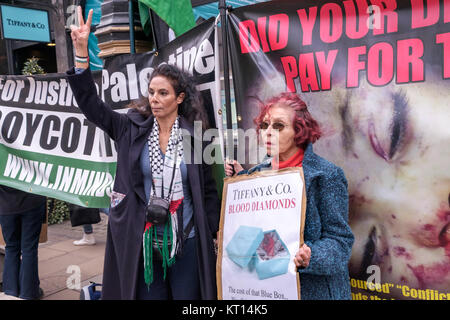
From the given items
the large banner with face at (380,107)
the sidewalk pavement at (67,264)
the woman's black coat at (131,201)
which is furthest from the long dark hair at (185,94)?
the sidewalk pavement at (67,264)

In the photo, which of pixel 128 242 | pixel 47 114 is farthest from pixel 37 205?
pixel 128 242

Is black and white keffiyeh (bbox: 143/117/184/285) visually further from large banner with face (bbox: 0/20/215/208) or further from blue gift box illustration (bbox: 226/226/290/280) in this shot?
large banner with face (bbox: 0/20/215/208)

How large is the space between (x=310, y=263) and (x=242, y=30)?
4.68 ft

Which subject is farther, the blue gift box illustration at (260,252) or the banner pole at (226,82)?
the banner pole at (226,82)

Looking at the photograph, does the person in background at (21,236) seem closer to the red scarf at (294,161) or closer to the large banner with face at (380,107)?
the large banner with face at (380,107)

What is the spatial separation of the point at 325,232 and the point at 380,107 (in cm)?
72

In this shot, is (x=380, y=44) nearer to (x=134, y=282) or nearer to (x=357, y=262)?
(x=357, y=262)

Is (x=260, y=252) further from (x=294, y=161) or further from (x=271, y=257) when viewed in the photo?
(x=294, y=161)

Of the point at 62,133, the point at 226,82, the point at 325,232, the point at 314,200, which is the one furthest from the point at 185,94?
the point at 62,133

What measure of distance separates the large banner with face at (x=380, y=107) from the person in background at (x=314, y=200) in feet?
1.02

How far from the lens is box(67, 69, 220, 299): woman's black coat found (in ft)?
7.36

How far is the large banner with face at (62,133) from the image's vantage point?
3004mm

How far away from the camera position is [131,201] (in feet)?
7.42

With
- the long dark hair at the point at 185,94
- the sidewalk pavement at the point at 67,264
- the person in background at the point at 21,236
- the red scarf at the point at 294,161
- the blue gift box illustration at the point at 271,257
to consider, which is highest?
the long dark hair at the point at 185,94
